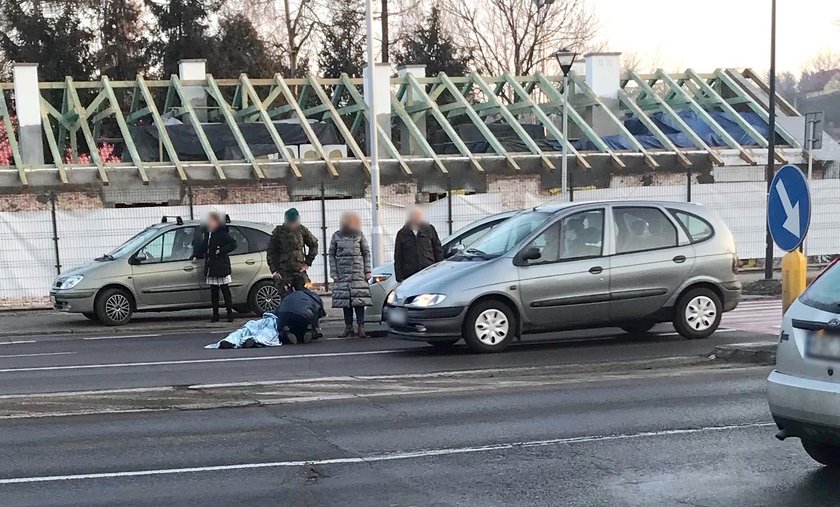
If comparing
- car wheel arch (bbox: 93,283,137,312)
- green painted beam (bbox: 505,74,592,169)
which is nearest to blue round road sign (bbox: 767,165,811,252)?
car wheel arch (bbox: 93,283,137,312)

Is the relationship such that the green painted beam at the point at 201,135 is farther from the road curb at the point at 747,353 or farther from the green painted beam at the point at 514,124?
the road curb at the point at 747,353

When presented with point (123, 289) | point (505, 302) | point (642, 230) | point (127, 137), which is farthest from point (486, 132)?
point (505, 302)

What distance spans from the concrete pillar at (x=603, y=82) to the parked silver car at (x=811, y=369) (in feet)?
77.2

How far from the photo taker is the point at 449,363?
11438 millimetres

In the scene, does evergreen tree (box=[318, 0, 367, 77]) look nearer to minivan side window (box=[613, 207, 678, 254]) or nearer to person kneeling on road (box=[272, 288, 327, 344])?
person kneeling on road (box=[272, 288, 327, 344])

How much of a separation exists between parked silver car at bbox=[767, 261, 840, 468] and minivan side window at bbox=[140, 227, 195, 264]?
11.9m

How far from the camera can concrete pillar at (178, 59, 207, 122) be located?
2873 centimetres

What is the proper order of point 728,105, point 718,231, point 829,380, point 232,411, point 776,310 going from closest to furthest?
1. point 829,380
2. point 232,411
3. point 718,231
4. point 776,310
5. point 728,105

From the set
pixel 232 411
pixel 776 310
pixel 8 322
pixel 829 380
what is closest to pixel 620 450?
pixel 829 380

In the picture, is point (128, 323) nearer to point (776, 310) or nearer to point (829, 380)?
point (776, 310)

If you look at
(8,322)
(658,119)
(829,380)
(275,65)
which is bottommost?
(8,322)

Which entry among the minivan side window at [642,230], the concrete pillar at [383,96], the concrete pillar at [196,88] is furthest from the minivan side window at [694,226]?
the concrete pillar at [196,88]

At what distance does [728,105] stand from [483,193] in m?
9.02

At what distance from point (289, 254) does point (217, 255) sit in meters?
1.99
